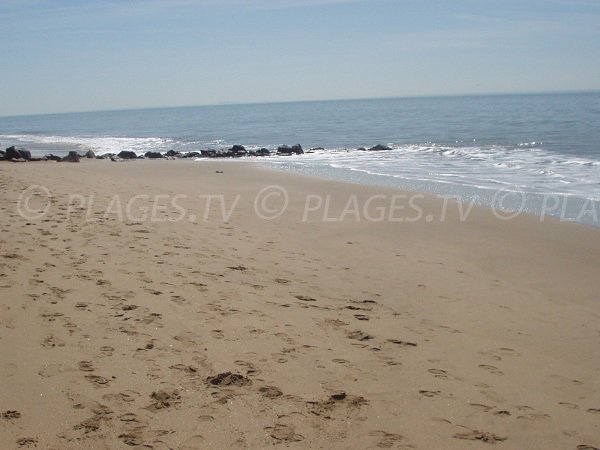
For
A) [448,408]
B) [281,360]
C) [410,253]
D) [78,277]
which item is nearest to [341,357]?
[281,360]

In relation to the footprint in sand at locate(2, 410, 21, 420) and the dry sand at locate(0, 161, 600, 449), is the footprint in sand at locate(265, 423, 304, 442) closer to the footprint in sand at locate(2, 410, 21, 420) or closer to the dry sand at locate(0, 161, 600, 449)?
the dry sand at locate(0, 161, 600, 449)

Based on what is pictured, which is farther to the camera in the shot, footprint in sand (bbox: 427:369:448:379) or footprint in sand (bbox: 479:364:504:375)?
footprint in sand (bbox: 479:364:504:375)

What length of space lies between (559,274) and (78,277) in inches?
224

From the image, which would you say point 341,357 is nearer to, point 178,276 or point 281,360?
point 281,360

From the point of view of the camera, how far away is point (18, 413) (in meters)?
3.15

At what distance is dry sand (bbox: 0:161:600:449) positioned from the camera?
10.7ft

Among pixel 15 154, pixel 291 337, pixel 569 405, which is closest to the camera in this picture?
pixel 569 405

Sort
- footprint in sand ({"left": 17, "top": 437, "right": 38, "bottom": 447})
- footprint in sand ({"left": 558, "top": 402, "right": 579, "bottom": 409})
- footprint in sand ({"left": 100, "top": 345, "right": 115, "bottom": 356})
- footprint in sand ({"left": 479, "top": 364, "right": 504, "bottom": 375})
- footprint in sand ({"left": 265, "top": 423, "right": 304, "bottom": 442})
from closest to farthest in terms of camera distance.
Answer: footprint in sand ({"left": 17, "top": 437, "right": 38, "bottom": 447}) → footprint in sand ({"left": 265, "top": 423, "right": 304, "bottom": 442}) → footprint in sand ({"left": 558, "top": 402, "right": 579, "bottom": 409}) → footprint in sand ({"left": 100, "top": 345, "right": 115, "bottom": 356}) → footprint in sand ({"left": 479, "top": 364, "right": 504, "bottom": 375})

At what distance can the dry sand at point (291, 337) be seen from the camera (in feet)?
10.7

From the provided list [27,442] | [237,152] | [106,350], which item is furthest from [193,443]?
[237,152]

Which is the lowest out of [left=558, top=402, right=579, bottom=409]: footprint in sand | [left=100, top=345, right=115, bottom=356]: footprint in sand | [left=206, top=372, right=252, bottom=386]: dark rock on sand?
[left=558, top=402, right=579, bottom=409]: footprint in sand

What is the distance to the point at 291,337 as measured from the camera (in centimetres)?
454

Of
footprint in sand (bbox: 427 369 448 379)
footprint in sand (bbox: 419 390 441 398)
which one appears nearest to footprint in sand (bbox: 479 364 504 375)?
footprint in sand (bbox: 427 369 448 379)

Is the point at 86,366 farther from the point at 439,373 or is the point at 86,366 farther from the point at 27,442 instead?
the point at 439,373
